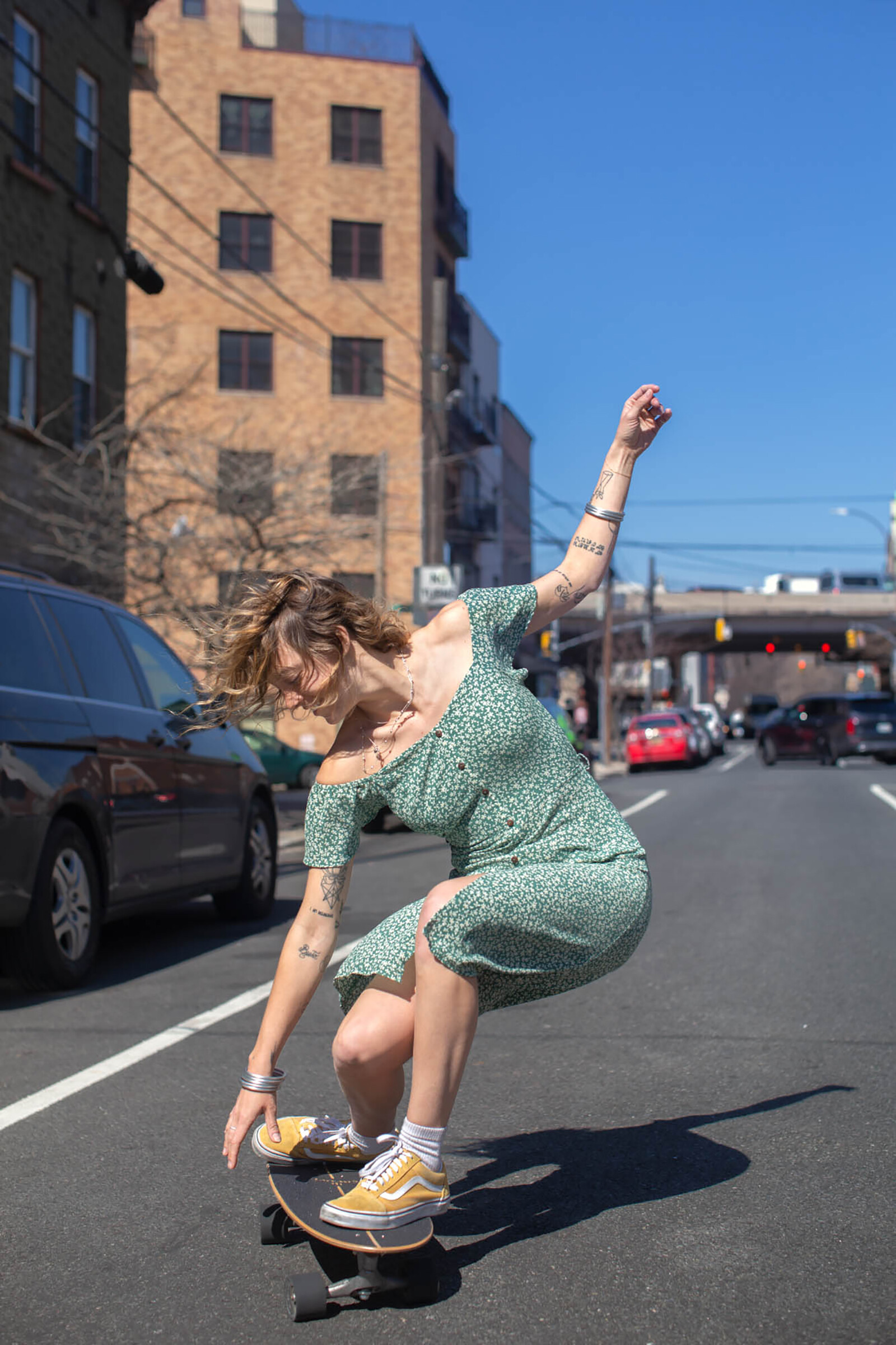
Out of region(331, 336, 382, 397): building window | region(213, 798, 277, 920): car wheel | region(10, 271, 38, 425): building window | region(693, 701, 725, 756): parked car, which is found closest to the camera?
region(213, 798, 277, 920): car wheel

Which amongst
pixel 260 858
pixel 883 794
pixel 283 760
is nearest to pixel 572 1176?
pixel 260 858

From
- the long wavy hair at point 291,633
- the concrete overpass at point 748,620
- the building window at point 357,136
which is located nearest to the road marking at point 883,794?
the long wavy hair at point 291,633

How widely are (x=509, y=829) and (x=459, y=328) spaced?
45831mm

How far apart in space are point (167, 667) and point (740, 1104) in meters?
4.68

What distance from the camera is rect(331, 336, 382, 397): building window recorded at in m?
41.4

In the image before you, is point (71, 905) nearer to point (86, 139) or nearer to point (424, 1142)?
point (424, 1142)

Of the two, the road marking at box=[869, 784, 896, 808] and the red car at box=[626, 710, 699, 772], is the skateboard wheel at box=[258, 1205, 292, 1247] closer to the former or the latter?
the road marking at box=[869, 784, 896, 808]

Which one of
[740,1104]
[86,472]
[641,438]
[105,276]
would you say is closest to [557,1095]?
[740,1104]

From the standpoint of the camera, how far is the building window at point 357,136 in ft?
136

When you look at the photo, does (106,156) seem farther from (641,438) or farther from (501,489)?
(501,489)

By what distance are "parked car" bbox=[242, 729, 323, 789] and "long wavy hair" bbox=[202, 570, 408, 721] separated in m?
21.8

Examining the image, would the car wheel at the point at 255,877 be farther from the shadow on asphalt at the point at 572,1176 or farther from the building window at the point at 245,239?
the building window at the point at 245,239

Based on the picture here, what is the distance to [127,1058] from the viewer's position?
528 centimetres

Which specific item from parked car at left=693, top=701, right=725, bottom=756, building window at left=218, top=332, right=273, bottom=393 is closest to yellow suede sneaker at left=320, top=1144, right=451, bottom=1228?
building window at left=218, top=332, right=273, bottom=393
